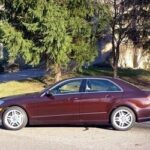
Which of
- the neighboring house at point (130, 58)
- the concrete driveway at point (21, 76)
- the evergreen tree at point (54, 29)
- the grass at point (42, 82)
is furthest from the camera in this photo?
the neighboring house at point (130, 58)

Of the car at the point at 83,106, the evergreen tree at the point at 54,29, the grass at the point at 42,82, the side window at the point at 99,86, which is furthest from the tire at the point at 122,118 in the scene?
the grass at the point at 42,82

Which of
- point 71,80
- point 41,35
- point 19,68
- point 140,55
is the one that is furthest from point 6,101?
point 19,68

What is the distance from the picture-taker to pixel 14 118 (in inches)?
549

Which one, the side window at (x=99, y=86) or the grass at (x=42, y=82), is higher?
the side window at (x=99, y=86)

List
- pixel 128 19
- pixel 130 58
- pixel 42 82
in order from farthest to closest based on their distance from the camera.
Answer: pixel 130 58, pixel 42 82, pixel 128 19

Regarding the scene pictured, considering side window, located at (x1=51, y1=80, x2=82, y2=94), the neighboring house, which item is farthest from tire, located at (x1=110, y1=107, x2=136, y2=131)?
the neighboring house

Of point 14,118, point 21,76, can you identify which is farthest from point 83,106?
point 21,76

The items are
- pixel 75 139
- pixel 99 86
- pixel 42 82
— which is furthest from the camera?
pixel 42 82

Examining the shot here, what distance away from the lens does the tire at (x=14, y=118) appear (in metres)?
13.9

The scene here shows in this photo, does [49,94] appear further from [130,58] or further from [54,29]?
[130,58]

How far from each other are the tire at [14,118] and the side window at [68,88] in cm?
97

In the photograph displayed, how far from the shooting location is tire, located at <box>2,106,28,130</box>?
1394 cm

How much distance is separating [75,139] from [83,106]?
1495mm

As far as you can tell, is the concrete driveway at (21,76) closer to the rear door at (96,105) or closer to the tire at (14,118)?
the tire at (14,118)
